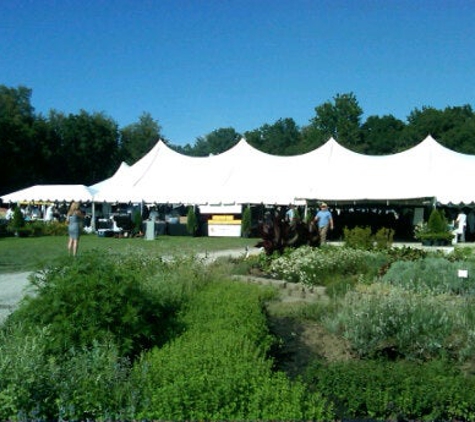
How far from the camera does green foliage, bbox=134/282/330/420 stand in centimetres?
390

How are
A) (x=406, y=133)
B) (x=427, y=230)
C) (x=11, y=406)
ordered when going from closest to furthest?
(x=11, y=406) → (x=427, y=230) → (x=406, y=133)

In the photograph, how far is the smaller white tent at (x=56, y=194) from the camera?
34.6 meters

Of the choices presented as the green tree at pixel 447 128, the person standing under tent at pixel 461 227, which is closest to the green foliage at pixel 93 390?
the person standing under tent at pixel 461 227

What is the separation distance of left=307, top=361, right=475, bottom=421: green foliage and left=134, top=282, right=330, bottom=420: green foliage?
0.21 meters

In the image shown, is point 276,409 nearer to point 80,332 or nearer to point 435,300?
point 80,332

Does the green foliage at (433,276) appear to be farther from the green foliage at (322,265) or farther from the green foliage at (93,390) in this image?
the green foliage at (93,390)

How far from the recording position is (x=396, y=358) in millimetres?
6328

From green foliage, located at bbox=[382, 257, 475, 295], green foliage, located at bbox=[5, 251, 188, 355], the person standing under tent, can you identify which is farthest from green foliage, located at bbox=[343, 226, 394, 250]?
the person standing under tent

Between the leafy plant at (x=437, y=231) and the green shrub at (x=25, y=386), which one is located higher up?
the leafy plant at (x=437, y=231)

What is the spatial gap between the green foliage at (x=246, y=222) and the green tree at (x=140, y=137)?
203 ft

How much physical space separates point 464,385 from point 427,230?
21045 mm

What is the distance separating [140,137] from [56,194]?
196 feet

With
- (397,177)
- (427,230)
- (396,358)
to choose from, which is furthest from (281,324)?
(397,177)

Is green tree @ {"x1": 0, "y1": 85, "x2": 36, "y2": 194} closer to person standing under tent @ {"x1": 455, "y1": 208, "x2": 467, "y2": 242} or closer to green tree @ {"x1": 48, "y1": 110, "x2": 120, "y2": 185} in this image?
green tree @ {"x1": 48, "y1": 110, "x2": 120, "y2": 185}
